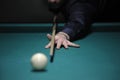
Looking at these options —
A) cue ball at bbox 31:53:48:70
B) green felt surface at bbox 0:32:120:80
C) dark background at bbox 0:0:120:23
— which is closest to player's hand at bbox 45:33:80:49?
green felt surface at bbox 0:32:120:80

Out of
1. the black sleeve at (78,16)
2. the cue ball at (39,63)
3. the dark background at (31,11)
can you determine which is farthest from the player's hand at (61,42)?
the dark background at (31,11)

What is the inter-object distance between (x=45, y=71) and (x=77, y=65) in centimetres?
29

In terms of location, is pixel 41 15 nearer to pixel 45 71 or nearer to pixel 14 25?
pixel 14 25

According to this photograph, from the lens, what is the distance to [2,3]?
423 cm

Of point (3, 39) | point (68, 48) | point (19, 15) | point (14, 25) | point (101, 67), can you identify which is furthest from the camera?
point (19, 15)

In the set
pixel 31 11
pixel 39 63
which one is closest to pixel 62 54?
pixel 39 63

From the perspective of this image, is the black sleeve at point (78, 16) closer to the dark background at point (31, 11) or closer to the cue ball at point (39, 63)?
the dark background at point (31, 11)

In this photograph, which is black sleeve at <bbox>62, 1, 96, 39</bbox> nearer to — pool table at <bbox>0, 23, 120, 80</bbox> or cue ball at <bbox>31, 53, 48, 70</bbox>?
pool table at <bbox>0, 23, 120, 80</bbox>

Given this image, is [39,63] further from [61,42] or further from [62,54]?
[61,42]

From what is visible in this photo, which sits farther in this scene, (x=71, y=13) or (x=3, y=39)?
(x=71, y=13)

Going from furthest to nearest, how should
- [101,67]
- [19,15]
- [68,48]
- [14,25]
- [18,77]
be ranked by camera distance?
[19,15]
[14,25]
[68,48]
[101,67]
[18,77]

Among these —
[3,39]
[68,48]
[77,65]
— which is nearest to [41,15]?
[3,39]

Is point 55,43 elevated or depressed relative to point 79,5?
depressed

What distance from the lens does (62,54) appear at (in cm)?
258
